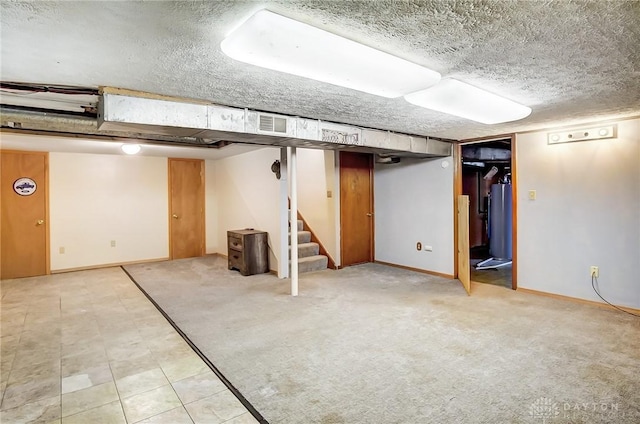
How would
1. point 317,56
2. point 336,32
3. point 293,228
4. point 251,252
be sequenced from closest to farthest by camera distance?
point 336,32, point 317,56, point 293,228, point 251,252

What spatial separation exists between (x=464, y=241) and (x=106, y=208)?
20.1ft

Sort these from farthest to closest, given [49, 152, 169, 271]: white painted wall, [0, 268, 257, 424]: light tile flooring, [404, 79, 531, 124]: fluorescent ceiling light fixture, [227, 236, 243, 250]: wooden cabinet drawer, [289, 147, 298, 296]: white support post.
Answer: [49, 152, 169, 271]: white painted wall
[227, 236, 243, 250]: wooden cabinet drawer
[289, 147, 298, 296]: white support post
[404, 79, 531, 124]: fluorescent ceiling light fixture
[0, 268, 257, 424]: light tile flooring

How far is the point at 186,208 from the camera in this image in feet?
23.3

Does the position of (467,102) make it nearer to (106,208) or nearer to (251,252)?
(251,252)

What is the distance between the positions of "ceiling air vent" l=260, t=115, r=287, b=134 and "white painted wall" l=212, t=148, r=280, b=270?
6.54 ft

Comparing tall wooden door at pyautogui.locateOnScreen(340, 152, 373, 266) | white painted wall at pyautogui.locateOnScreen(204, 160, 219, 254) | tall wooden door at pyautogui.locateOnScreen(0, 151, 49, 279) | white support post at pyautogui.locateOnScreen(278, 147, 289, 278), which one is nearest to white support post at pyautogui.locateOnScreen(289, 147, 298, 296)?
white support post at pyautogui.locateOnScreen(278, 147, 289, 278)

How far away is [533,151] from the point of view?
4348mm

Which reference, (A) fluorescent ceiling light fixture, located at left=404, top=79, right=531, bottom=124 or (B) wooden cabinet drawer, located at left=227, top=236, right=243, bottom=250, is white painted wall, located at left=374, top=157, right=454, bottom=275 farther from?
(B) wooden cabinet drawer, located at left=227, top=236, right=243, bottom=250

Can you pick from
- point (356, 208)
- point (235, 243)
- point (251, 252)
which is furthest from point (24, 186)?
point (356, 208)

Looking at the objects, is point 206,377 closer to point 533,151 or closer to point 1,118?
point 1,118

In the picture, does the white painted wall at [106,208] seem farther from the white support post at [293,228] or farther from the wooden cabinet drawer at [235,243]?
the white support post at [293,228]

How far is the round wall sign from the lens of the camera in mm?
5484

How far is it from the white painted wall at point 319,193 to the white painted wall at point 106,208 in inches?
110

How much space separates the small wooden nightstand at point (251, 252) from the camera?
544 centimetres
